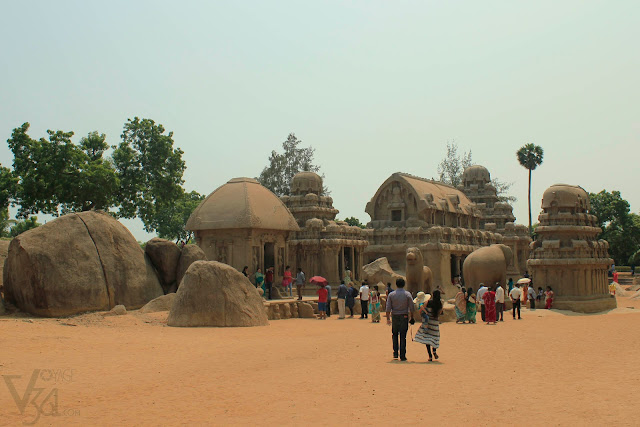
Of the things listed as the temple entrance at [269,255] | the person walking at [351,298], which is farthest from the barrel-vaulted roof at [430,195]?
the person walking at [351,298]

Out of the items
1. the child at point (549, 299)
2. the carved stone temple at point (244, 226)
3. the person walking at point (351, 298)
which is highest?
the carved stone temple at point (244, 226)

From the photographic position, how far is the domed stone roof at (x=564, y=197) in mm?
30484

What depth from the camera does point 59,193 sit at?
31.3 m

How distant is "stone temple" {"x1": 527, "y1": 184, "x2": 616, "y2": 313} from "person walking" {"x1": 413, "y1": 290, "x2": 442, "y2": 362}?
19.0 metres

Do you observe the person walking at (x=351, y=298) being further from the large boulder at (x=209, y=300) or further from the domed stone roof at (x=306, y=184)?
the domed stone roof at (x=306, y=184)

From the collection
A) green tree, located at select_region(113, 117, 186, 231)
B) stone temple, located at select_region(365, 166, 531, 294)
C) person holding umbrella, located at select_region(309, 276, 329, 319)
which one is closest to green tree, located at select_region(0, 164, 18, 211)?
green tree, located at select_region(113, 117, 186, 231)

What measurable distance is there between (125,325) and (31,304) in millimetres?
3098

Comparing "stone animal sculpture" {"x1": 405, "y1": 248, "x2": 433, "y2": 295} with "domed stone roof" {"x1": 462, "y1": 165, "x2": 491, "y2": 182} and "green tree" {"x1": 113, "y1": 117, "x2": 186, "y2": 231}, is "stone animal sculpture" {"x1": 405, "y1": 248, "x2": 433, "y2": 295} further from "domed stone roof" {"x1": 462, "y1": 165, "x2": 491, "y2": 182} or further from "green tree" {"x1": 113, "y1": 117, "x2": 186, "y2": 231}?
"domed stone roof" {"x1": 462, "y1": 165, "x2": 491, "y2": 182}

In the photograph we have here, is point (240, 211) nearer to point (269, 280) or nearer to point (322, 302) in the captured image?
point (269, 280)

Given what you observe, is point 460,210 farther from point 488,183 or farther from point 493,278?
point 493,278

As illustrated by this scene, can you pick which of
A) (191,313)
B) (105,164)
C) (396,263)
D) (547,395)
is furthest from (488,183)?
(547,395)

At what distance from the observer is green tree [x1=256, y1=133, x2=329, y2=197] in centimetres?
5606

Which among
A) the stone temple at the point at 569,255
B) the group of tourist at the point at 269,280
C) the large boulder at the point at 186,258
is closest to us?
the large boulder at the point at 186,258

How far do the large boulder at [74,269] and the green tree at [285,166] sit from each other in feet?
119
